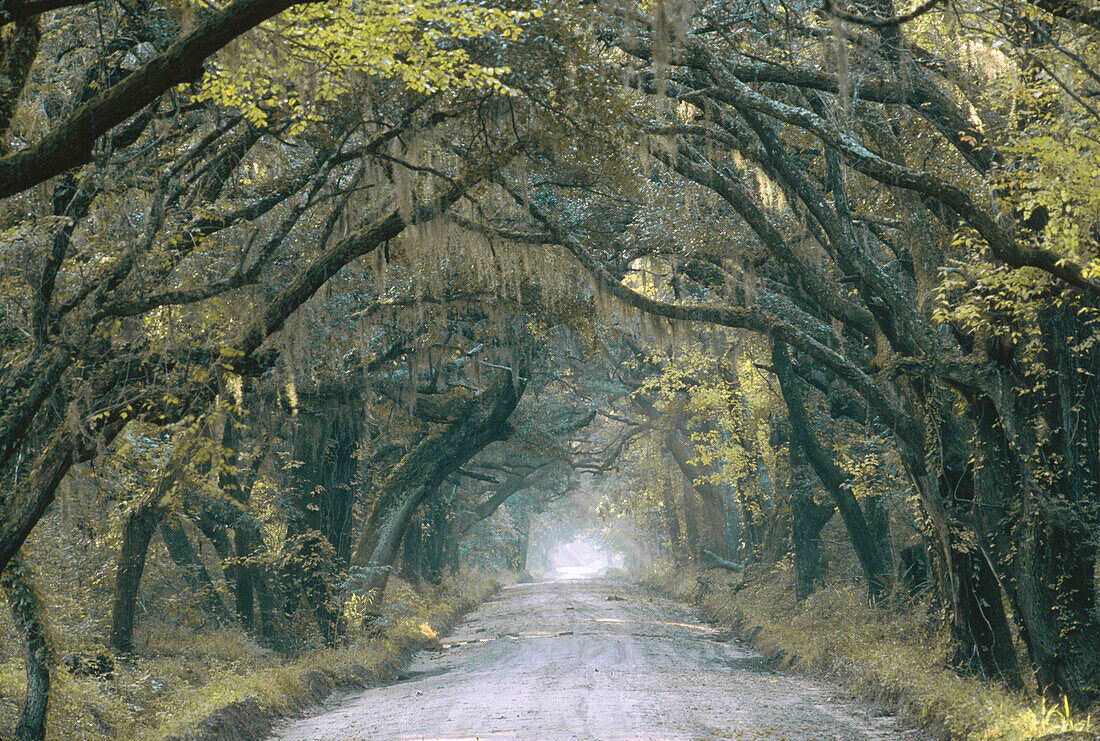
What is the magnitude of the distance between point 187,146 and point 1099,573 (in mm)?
12679

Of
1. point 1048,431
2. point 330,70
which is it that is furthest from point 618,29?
point 1048,431

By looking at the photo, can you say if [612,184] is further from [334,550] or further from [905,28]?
[334,550]

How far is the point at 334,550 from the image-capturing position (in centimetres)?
1709

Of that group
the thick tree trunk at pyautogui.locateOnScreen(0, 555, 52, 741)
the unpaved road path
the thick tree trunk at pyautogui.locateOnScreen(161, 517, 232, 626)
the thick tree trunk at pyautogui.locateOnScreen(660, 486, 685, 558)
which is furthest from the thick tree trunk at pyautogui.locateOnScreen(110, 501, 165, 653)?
the thick tree trunk at pyautogui.locateOnScreen(660, 486, 685, 558)

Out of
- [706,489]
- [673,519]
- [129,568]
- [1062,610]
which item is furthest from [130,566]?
[673,519]

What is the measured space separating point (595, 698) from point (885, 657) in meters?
3.95

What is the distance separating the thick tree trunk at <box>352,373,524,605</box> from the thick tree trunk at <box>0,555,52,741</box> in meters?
10.5

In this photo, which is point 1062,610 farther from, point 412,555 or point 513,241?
point 412,555

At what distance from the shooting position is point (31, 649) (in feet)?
24.8

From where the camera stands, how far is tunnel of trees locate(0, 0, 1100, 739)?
7.49 metres

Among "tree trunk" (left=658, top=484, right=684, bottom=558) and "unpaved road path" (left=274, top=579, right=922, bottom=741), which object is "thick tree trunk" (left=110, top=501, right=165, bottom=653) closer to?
"unpaved road path" (left=274, top=579, right=922, bottom=741)

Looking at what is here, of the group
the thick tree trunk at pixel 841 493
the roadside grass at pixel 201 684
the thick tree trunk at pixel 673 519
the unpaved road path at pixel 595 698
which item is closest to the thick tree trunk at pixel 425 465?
the roadside grass at pixel 201 684

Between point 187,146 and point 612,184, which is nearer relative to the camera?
point 187,146

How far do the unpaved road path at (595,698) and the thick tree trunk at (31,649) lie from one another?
2.83 metres
